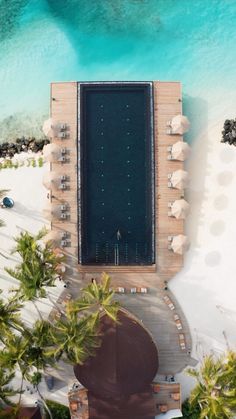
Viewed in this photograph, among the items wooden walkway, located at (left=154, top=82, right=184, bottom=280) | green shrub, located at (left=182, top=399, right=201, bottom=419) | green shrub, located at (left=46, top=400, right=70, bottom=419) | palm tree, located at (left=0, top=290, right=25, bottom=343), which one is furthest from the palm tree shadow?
green shrub, located at (left=182, top=399, right=201, bottom=419)

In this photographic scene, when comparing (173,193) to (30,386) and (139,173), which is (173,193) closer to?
(139,173)

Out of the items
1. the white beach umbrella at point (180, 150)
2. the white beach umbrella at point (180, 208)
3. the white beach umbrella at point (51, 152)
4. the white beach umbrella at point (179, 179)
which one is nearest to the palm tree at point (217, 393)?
the white beach umbrella at point (180, 208)

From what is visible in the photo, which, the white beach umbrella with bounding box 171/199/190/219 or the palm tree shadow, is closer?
the white beach umbrella with bounding box 171/199/190/219

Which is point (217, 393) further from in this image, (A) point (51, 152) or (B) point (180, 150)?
(A) point (51, 152)

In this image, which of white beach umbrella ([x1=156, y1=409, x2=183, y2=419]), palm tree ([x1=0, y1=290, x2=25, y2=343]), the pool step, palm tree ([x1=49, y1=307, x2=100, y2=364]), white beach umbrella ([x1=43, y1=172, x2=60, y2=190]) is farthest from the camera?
the pool step

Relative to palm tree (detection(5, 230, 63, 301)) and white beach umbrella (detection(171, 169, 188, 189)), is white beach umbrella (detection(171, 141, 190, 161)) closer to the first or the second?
white beach umbrella (detection(171, 169, 188, 189))

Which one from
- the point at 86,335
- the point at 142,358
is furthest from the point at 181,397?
the point at 86,335
